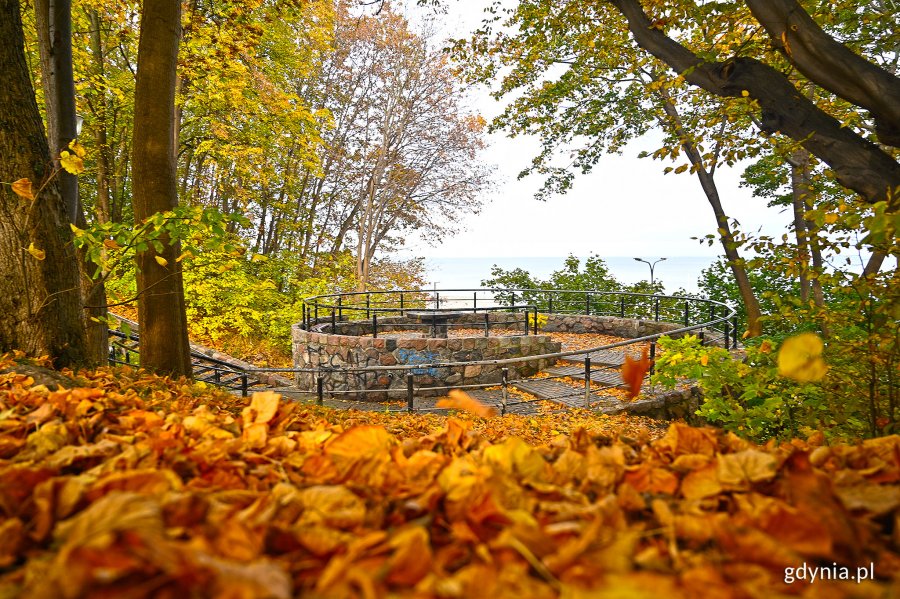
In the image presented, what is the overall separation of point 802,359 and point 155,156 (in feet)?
15.1

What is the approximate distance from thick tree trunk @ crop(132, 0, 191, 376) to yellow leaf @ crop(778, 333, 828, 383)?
415 centimetres

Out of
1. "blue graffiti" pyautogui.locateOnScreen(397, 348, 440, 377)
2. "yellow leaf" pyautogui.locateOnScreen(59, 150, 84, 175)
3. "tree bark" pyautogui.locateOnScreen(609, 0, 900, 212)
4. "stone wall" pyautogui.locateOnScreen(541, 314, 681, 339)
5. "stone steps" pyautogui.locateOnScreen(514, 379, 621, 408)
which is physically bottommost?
"stone steps" pyautogui.locateOnScreen(514, 379, 621, 408)

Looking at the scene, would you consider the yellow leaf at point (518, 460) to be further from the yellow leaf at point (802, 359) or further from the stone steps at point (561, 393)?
the stone steps at point (561, 393)

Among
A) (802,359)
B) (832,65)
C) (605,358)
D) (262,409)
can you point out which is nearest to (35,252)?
(262,409)

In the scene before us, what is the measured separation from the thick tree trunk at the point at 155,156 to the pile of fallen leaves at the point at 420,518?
3.09m

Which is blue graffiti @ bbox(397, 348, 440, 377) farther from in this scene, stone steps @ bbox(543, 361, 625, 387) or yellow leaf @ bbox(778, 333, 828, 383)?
yellow leaf @ bbox(778, 333, 828, 383)


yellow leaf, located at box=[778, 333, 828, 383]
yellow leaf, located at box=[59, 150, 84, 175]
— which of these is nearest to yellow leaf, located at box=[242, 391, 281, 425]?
yellow leaf, located at box=[778, 333, 828, 383]

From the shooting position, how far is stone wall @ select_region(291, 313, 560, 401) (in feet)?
32.4

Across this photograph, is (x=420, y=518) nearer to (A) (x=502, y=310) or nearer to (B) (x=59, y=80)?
(B) (x=59, y=80)

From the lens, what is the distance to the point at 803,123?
3279mm

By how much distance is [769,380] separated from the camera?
12.0 ft

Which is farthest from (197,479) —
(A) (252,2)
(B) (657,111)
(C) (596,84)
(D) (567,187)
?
(D) (567,187)

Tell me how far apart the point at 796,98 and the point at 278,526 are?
402 cm

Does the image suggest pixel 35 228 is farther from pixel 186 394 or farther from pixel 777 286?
pixel 777 286
